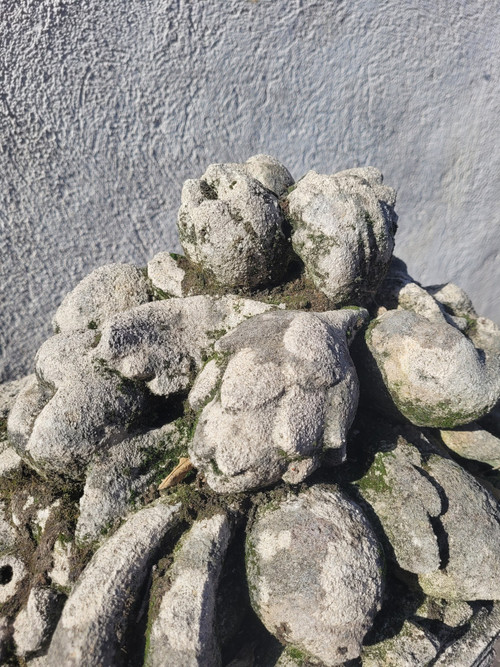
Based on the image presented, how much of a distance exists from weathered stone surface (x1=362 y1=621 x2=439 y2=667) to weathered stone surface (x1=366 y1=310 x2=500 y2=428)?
0.41 metres

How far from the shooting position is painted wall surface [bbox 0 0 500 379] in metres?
1.86

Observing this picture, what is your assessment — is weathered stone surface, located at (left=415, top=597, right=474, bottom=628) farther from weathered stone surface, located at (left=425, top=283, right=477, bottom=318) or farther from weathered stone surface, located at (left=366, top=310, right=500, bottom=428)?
weathered stone surface, located at (left=425, top=283, right=477, bottom=318)

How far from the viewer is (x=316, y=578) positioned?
812 mm

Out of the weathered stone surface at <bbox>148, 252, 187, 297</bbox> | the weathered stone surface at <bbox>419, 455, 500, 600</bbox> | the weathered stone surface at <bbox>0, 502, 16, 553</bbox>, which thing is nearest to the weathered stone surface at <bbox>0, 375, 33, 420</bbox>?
the weathered stone surface at <bbox>0, 502, 16, 553</bbox>

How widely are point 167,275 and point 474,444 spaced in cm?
88

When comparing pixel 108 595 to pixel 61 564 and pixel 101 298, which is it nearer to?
pixel 61 564

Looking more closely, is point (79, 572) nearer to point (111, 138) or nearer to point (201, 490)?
point (201, 490)

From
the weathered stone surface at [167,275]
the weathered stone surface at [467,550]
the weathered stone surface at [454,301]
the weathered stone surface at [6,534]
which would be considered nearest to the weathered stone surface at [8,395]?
the weathered stone surface at [6,534]

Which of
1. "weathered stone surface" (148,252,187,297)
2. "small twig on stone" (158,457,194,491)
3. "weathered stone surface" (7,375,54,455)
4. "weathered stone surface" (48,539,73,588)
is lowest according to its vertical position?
"weathered stone surface" (48,539,73,588)

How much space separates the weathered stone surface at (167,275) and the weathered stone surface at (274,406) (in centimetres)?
31

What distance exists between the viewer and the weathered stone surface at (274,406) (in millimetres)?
828

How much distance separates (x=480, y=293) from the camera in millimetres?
2996

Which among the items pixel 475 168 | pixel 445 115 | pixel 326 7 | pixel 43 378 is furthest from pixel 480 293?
pixel 43 378

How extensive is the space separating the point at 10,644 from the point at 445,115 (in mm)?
2590
